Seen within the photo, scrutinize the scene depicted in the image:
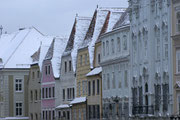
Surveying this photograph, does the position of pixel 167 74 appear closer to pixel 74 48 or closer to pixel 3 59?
pixel 74 48

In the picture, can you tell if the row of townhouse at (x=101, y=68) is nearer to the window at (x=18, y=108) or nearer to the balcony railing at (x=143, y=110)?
the balcony railing at (x=143, y=110)

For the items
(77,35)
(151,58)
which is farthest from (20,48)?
(151,58)

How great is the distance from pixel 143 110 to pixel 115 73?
8.47 meters

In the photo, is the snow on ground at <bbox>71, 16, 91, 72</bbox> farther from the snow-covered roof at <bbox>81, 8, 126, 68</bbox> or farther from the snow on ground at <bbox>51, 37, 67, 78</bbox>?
the snow on ground at <bbox>51, 37, 67, 78</bbox>

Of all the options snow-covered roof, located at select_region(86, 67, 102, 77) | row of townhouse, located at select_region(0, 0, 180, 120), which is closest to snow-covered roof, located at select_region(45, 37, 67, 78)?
row of townhouse, located at select_region(0, 0, 180, 120)

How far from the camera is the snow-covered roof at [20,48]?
96.5 meters

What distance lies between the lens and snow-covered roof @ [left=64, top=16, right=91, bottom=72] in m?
76.3

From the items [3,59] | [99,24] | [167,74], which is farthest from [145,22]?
[3,59]

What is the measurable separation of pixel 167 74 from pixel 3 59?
5026cm

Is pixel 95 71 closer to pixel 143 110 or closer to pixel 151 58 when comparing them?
pixel 143 110

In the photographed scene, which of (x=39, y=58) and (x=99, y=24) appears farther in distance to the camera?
Result: (x=39, y=58)

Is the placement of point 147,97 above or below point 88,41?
below

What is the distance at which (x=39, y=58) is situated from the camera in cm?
8744

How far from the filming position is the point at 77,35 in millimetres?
77188
